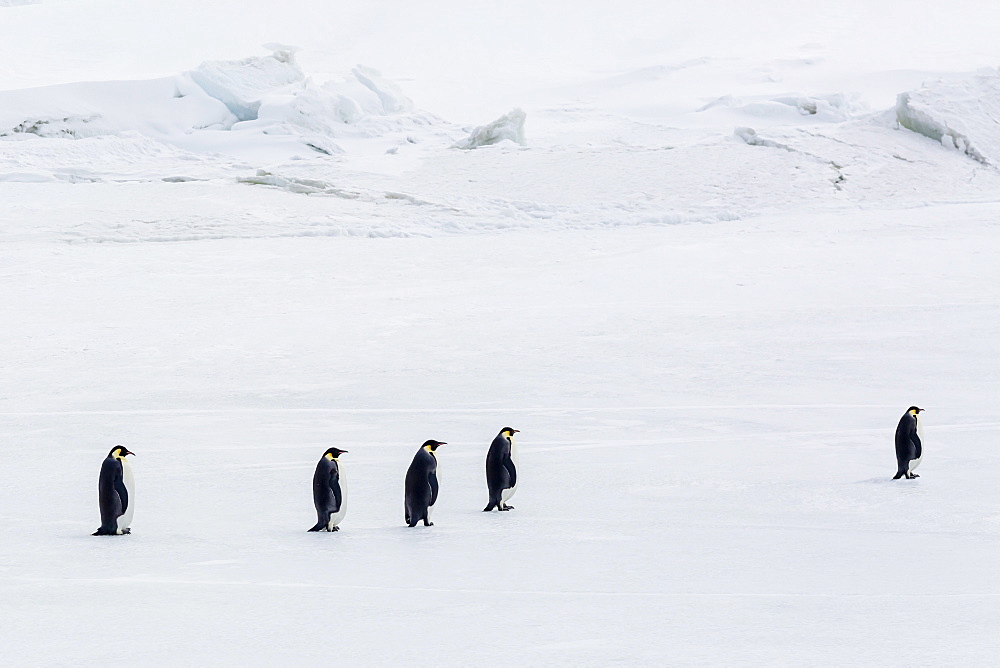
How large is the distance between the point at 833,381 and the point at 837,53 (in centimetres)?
3518

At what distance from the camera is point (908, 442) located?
13.1 feet

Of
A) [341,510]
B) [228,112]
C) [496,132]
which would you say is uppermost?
[228,112]

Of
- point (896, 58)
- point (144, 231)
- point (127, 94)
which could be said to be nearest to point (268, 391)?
point (144, 231)

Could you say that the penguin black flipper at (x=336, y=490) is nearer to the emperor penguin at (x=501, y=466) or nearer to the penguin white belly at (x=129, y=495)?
the emperor penguin at (x=501, y=466)

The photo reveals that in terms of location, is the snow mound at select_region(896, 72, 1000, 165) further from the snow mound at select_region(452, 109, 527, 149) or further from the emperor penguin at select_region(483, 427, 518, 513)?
the emperor penguin at select_region(483, 427, 518, 513)

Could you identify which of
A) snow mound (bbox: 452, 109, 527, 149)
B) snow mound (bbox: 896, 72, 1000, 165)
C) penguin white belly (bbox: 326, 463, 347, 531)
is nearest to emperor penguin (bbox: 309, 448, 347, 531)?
penguin white belly (bbox: 326, 463, 347, 531)

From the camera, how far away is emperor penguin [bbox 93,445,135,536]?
3.34 m

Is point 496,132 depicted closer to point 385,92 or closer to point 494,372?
point 385,92

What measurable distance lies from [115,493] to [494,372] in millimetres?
3281

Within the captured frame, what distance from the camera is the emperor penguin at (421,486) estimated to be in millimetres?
3428

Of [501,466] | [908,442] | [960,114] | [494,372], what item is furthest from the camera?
[960,114]

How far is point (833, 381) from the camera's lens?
19.9ft

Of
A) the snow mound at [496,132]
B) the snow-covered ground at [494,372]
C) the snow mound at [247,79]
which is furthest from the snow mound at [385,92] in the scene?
the snow mound at [496,132]

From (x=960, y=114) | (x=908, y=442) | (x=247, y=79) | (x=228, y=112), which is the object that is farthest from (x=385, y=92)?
(x=908, y=442)
